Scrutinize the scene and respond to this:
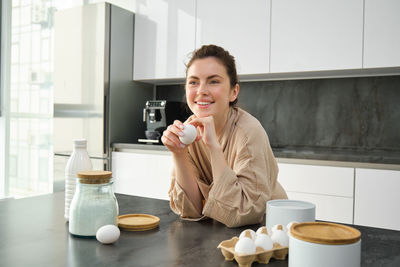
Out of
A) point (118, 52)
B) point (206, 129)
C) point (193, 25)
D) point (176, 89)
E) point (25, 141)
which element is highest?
point (193, 25)

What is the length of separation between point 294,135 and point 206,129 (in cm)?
205

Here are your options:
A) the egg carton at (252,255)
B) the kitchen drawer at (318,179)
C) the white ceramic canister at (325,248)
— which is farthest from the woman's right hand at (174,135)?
the kitchen drawer at (318,179)

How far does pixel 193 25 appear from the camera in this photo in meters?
3.14

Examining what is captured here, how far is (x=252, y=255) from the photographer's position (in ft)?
2.37

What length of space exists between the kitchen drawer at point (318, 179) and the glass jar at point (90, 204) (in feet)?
5.79

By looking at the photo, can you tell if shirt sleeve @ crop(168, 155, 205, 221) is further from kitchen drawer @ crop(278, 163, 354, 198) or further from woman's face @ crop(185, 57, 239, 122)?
kitchen drawer @ crop(278, 163, 354, 198)

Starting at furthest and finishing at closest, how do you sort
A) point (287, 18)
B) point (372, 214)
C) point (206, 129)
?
1. point (287, 18)
2. point (372, 214)
3. point (206, 129)

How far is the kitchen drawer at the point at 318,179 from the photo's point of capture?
232 cm

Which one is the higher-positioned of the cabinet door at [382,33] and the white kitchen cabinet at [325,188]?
the cabinet door at [382,33]

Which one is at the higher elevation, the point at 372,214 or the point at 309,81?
the point at 309,81

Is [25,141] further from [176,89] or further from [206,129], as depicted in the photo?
[206,129]

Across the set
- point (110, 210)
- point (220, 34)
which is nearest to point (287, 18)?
point (220, 34)

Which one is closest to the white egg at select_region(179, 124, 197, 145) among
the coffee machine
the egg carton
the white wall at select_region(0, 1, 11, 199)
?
the egg carton

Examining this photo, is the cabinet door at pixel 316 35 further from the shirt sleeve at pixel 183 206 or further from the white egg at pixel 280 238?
the white egg at pixel 280 238
